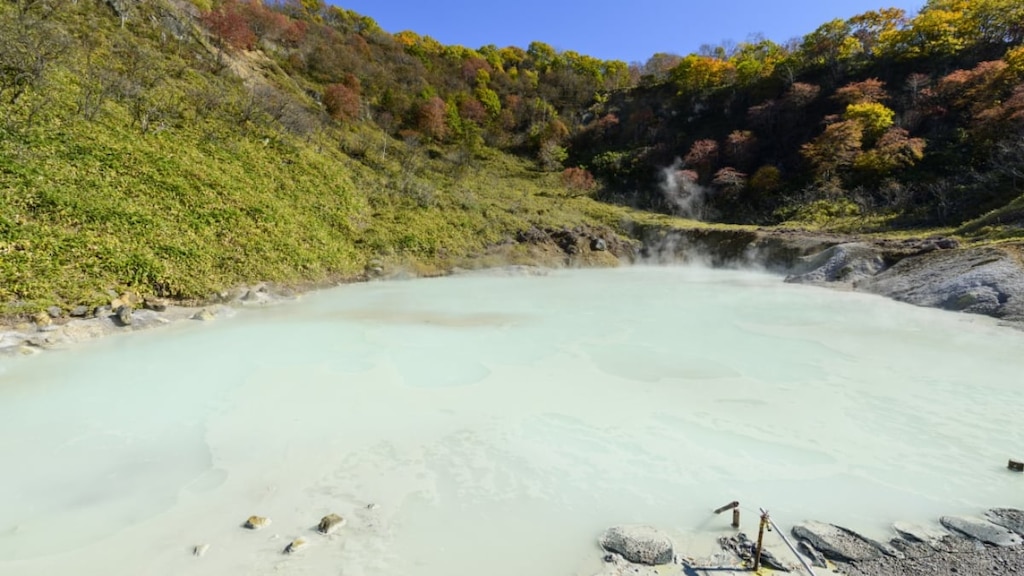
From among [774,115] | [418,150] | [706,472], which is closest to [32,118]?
[706,472]

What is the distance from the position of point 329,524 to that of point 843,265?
67.8 ft

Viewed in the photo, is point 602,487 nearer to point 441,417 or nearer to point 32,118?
point 441,417

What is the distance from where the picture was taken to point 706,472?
5.02 m

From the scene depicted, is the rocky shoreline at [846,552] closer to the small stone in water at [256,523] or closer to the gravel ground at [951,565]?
the gravel ground at [951,565]

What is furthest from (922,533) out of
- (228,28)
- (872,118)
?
(228,28)

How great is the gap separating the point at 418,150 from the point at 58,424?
31.4m

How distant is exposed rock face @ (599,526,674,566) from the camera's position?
12.2 ft

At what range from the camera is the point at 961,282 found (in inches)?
527

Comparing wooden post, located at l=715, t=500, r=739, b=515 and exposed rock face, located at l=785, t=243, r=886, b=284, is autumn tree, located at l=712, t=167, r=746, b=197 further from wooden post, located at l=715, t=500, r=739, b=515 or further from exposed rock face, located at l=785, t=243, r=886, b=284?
wooden post, located at l=715, t=500, r=739, b=515

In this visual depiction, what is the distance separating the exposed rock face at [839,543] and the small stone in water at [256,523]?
4666 mm

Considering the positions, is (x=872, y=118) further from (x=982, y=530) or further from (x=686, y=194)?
(x=982, y=530)

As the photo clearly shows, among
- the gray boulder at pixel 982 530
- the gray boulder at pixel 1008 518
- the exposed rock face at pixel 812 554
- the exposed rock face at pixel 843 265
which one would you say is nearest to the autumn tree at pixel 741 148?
the exposed rock face at pixel 843 265

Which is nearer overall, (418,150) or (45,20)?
(45,20)

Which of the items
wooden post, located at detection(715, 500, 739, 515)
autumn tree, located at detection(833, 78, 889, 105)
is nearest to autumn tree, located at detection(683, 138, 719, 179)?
autumn tree, located at detection(833, 78, 889, 105)
